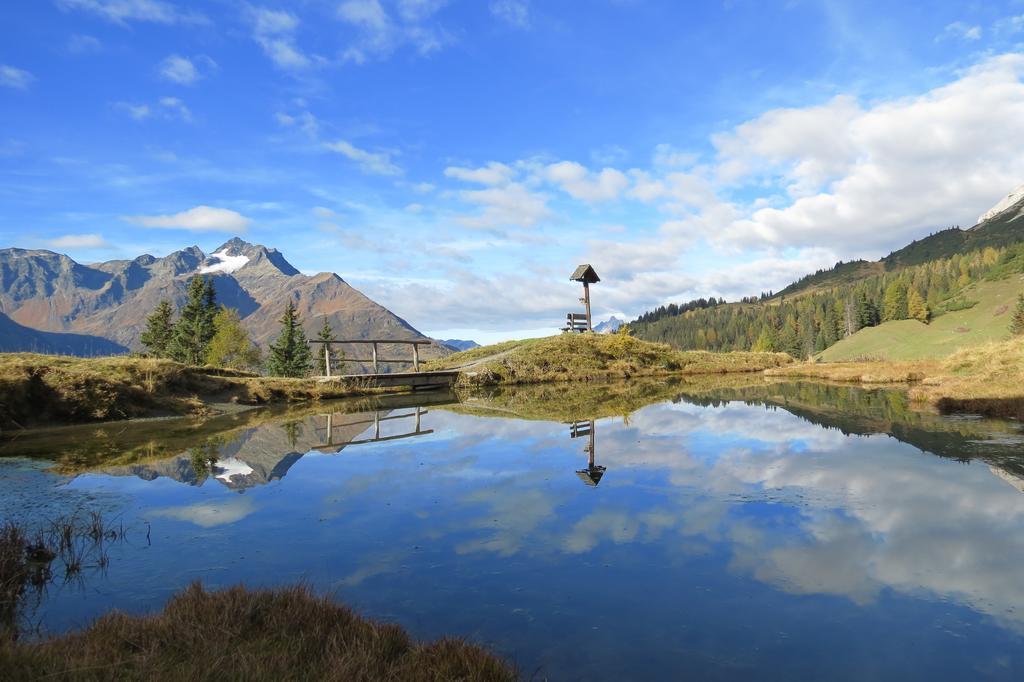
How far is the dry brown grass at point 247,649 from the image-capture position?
422cm

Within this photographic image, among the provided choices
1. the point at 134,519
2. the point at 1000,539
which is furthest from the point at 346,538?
the point at 1000,539

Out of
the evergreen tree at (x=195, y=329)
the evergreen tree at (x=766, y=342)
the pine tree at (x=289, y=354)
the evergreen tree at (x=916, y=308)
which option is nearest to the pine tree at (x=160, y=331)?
the evergreen tree at (x=195, y=329)

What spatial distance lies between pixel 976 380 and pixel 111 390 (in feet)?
126

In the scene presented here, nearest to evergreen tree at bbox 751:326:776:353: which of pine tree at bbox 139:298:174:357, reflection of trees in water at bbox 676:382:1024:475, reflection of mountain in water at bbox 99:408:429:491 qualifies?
reflection of trees in water at bbox 676:382:1024:475

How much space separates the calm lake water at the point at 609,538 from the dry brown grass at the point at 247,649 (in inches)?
29.9

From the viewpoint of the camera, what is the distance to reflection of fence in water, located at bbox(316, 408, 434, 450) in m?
18.5

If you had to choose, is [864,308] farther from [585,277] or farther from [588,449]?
[588,449]

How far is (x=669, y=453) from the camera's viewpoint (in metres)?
15.3

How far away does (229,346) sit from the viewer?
249 ft

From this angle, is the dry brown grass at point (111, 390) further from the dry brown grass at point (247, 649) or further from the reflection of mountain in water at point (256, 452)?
the dry brown grass at point (247, 649)

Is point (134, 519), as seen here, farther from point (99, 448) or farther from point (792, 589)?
point (792, 589)

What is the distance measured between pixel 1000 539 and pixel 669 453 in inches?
307

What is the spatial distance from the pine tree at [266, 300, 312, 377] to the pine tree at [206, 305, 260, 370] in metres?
6.09

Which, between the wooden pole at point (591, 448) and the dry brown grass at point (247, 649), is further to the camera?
the wooden pole at point (591, 448)
